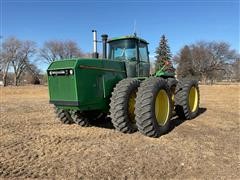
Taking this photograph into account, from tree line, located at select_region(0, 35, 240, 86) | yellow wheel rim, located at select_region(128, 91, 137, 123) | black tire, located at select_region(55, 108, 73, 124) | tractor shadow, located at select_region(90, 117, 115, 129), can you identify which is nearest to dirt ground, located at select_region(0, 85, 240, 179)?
tractor shadow, located at select_region(90, 117, 115, 129)

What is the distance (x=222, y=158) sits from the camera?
5.88m

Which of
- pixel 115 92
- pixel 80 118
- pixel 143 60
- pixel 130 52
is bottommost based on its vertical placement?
pixel 80 118

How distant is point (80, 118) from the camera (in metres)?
8.29

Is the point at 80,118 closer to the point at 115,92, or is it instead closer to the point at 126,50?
the point at 115,92

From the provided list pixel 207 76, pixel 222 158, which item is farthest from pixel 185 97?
pixel 207 76

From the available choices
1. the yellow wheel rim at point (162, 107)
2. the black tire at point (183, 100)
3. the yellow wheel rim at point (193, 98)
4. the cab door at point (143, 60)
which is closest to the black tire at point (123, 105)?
the yellow wheel rim at point (162, 107)

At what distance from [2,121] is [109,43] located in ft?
13.6

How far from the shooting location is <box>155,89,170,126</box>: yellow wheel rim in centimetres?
794

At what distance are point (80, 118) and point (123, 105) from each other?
1.82 metres

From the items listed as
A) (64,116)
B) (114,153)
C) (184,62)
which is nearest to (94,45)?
(64,116)

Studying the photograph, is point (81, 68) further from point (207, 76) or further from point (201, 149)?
point (207, 76)

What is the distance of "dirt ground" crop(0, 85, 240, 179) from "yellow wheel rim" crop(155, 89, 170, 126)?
0.41 metres

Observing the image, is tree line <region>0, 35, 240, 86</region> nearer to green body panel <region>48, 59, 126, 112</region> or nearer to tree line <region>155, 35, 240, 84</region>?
tree line <region>155, 35, 240, 84</region>

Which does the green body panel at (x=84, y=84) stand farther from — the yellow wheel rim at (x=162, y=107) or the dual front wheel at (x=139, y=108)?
the yellow wheel rim at (x=162, y=107)
